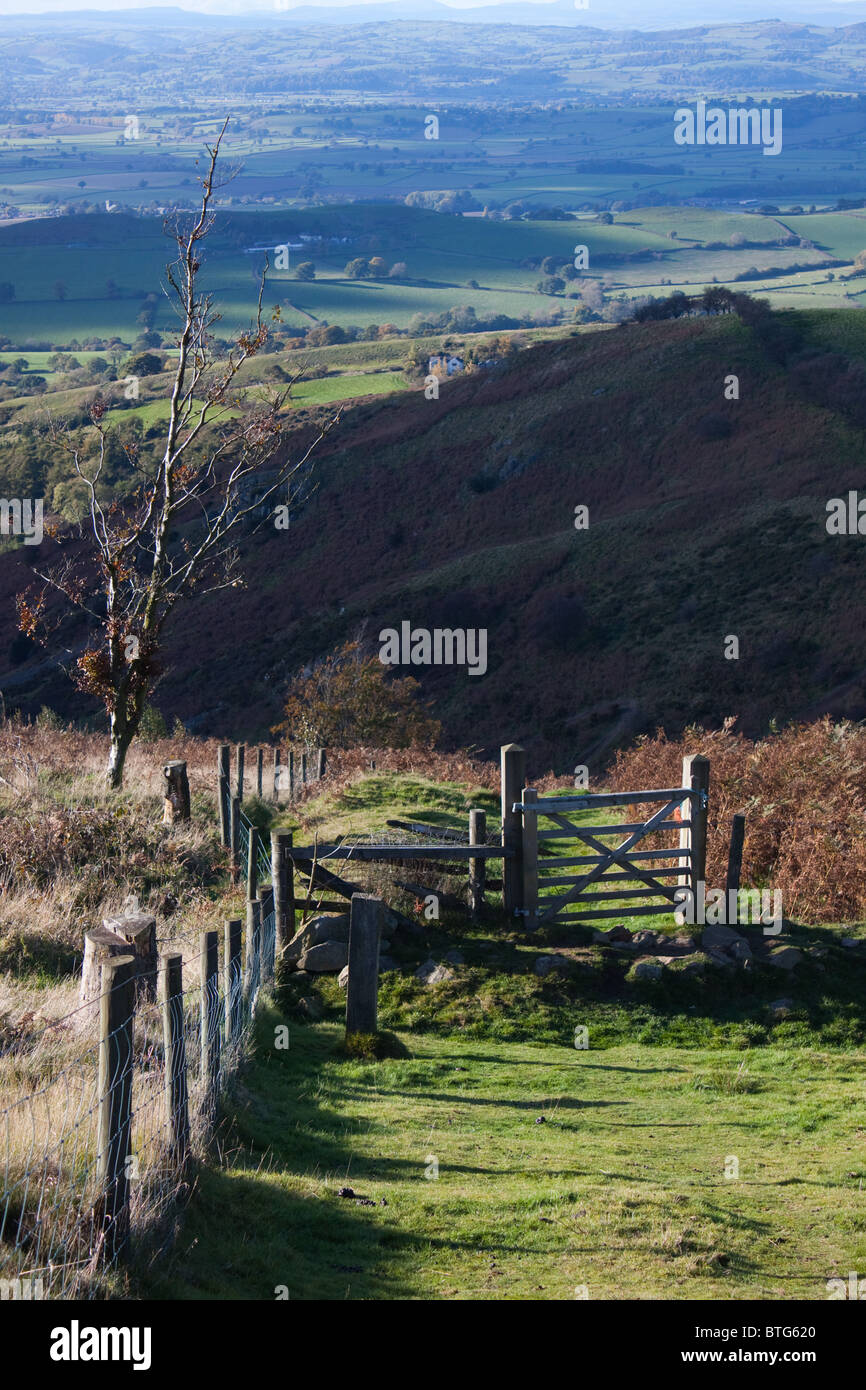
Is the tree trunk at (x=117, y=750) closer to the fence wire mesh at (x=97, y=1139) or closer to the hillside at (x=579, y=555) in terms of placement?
the fence wire mesh at (x=97, y=1139)

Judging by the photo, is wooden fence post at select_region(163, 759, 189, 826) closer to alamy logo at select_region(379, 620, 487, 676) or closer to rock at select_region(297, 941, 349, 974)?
rock at select_region(297, 941, 349, 974)

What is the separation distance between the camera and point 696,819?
12.8 m

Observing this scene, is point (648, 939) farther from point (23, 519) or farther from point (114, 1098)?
point (23, 519)

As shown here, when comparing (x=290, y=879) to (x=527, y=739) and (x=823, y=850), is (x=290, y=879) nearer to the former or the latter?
(x=823, y=850)

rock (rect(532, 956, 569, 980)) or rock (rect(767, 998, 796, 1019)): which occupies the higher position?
rock (rect(532, 956, 569, 980))

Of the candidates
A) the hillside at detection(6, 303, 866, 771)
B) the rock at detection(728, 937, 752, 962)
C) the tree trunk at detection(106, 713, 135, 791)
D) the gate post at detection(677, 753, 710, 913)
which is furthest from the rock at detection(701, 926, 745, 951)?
the hillside at detection(6, 303, 866, 771)

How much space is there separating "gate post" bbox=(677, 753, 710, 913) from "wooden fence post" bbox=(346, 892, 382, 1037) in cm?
447

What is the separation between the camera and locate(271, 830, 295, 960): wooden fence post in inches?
448

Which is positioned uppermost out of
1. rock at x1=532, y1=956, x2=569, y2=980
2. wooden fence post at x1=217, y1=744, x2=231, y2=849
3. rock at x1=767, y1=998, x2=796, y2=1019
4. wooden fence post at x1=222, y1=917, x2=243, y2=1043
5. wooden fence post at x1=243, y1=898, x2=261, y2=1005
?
wooden fence post at x1=222, y1=917, x2=243, y2=1043

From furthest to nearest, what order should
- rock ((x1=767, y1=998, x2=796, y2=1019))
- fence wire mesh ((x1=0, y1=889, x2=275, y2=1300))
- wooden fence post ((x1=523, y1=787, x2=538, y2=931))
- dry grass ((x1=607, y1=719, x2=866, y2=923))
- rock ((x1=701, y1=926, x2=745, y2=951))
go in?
1. dry grass ((x1=607, y1=719, x2=866, y2=923))
2. wooden fence post ((x1=523, y1=787, x2=538, y2=931))
3. rock ((x1=701, y1=926, x2=745, y2=951))
4. rock ((x1=767, y1=998, x2=796, y2=1019))
5. fence wire mesh ((x1=0, y1=889, x2=275, y2=1300))

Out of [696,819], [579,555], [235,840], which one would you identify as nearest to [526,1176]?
[696,819]

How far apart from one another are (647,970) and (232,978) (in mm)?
4817

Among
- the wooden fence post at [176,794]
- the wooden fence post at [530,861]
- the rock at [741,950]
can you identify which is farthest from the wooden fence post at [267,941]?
the rock at [741,950]

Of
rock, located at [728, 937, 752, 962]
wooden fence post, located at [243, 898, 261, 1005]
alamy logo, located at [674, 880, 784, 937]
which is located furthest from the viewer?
alamy logo, located at [674, 880, 784, 937]
